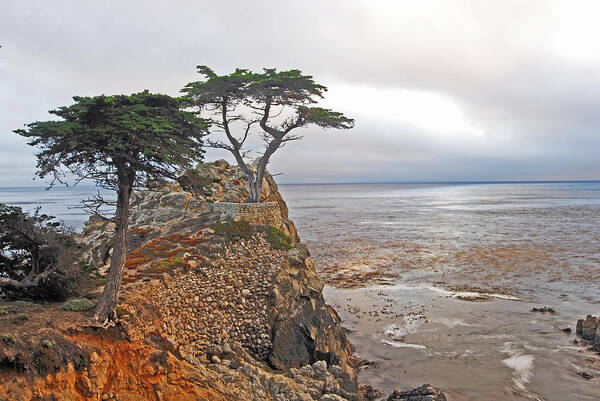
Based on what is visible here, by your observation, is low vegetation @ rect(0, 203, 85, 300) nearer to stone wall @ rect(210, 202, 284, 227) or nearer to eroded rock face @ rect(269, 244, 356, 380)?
eroded rock face @ rect(269, 244, 356, 380)

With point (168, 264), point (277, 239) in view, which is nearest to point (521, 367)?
point (277, 239)

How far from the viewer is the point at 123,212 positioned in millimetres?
12633

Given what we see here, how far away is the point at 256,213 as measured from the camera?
832 inches

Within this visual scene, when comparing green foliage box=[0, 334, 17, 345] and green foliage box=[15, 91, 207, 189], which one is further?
green foliage box=[15, 91, 207, 189]

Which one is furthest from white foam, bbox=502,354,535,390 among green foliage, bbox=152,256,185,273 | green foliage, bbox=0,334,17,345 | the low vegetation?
the low vegetation

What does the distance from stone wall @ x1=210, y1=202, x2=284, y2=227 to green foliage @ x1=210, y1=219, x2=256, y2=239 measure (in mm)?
502

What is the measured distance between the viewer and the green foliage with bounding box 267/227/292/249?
1914cm

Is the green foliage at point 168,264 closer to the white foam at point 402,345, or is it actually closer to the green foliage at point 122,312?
the green foliage at point 122,312

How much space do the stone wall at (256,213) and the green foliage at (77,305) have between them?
9.46 metres

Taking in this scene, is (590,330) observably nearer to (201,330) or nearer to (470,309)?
(470,309)

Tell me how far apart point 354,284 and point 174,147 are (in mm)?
21860

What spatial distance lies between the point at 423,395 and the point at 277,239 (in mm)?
9859

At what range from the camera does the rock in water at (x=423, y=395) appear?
12.5m

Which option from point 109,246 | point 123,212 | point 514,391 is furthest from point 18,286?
point 514,391
